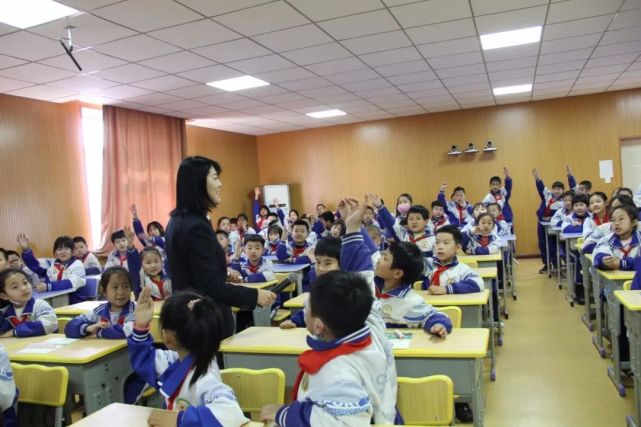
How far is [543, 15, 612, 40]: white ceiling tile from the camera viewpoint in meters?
4.71

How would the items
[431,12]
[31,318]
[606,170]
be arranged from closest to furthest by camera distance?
[31,318] < [431,12] < [606,170]

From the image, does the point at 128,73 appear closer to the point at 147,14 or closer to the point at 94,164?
the point at 147,14

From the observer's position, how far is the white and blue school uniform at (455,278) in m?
3.36

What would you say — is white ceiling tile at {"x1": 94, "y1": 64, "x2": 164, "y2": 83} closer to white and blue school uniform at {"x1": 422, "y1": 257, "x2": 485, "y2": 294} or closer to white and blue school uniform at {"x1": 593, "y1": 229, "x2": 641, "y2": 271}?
white and blue school uniform at {"x1": 422, "y1": 257, "x2": 485, "y2": 294}

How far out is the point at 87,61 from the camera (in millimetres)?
4746

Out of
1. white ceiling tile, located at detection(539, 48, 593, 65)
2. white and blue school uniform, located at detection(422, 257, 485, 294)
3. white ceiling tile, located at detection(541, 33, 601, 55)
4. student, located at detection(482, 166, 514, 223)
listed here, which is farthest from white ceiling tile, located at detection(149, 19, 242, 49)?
student, located at detection(482, 166, 514, 223)

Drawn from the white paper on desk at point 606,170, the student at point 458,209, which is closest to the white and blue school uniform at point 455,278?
the student at point 458,209

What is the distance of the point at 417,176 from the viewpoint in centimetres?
1009

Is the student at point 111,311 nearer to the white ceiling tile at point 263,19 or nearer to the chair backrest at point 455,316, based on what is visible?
the chair backrest at point 455,316

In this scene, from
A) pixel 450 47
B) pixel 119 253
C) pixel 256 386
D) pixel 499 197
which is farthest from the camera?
pixel 499 197

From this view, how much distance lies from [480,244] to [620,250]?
1.76 m

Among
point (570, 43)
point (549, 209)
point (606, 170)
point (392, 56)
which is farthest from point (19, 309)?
point (606, 170)

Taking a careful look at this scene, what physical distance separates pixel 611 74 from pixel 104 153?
7.46 meters

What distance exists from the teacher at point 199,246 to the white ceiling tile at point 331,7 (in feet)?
6.96
